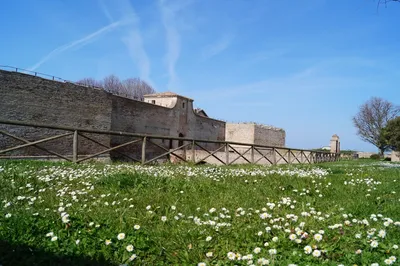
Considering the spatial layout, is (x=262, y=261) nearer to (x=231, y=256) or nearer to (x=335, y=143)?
(x=231, y=256)

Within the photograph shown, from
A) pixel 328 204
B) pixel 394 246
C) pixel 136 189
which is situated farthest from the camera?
pixel 136 189

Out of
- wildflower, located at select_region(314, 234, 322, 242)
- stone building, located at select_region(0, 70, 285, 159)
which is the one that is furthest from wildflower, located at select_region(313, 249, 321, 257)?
stone building, located at select_region(0, 70, 285, 159)

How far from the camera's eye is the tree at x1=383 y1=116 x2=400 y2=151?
108 feet

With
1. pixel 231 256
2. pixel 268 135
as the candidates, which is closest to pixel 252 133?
pixel 268 135

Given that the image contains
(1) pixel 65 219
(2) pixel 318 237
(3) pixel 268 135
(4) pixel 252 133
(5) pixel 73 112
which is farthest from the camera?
(3) pixel 268 135

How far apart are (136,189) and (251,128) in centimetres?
3582

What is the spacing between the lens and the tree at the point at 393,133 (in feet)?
108

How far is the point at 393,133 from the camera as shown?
33375 millimetres

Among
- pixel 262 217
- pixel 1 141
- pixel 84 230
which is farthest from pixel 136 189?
pixel 1 141

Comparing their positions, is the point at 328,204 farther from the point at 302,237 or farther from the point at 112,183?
the point at 112,183

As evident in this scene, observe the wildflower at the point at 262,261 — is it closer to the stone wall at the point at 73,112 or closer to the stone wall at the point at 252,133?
the stone wall at the point at 73,112

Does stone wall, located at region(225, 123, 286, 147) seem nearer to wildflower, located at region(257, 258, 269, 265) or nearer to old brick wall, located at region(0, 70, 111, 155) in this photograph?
old brick wall, located at region(0, 70, 111, 155)

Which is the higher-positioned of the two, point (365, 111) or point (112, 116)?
point (365, 111)

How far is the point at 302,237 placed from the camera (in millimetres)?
2703
